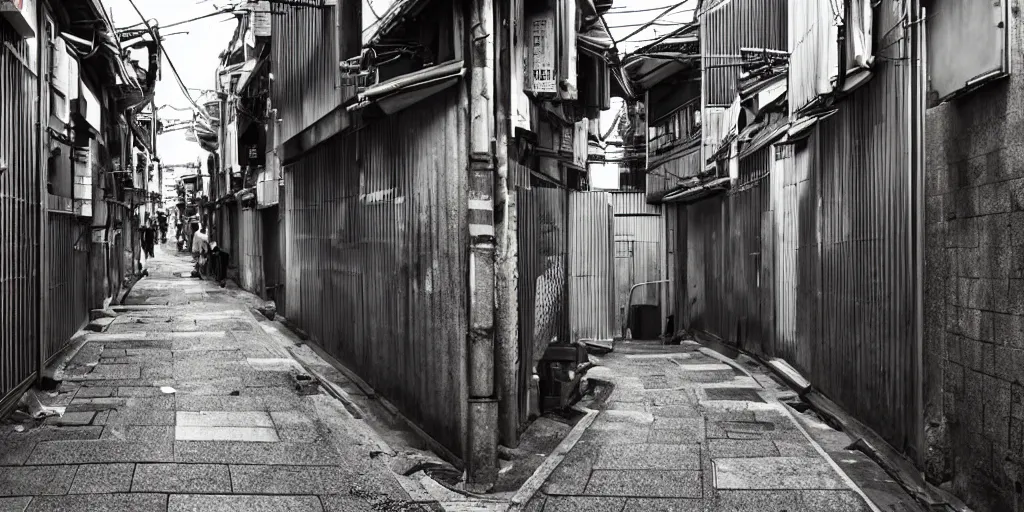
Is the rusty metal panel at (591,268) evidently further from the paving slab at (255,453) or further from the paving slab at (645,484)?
the paving slab at (255,453)

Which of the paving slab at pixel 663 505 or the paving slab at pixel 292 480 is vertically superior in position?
the paving slab at pixel 292 480

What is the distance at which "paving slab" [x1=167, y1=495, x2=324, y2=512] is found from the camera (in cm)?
715

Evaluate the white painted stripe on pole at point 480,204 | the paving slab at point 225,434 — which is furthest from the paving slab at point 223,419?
the white painted stripe on pole at point 480,204

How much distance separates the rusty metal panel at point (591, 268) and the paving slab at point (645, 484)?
43.1ft

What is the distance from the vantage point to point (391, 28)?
988 centimetres

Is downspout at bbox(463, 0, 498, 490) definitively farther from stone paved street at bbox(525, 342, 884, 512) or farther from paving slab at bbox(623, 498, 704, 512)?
paving slab at bbox(623, 498, 704, 512)

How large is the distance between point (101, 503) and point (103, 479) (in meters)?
0.56

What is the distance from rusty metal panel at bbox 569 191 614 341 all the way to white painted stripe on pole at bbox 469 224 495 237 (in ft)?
43.3

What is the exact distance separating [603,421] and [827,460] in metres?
3.17

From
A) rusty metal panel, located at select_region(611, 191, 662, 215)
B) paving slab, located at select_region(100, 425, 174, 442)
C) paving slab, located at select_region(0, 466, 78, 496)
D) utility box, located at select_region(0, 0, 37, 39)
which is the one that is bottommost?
paving slab, located at select_region(0, 466, 78, 496)

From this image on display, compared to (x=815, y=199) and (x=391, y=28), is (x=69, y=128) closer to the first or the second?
(x=391, y=28)

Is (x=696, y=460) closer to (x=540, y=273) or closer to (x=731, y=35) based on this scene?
(x=540, y=273)

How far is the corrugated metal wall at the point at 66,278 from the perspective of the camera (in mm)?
12180

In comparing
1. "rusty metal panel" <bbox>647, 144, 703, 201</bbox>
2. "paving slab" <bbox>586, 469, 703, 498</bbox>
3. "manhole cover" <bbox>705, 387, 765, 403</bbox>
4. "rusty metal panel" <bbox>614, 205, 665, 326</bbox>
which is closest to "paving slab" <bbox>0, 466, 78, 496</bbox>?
"paving slab" <bbox>586, 469, 703, 498</bbox>
